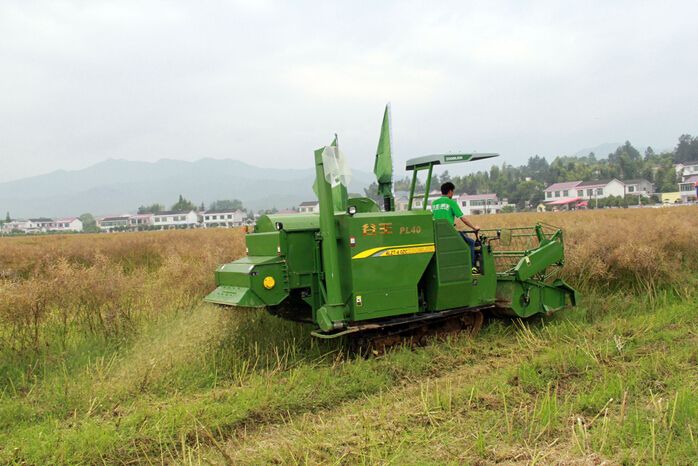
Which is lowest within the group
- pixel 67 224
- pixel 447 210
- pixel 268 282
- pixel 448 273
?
pixel 448 273

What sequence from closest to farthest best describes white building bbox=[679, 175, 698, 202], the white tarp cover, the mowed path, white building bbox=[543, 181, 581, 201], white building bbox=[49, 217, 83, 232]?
the mowed path
the white tarp cover
white building bbox=[679, 175, 698, 202]
white building bbox=[543, 181, 581, 201]
white building bbox=[49, 217, 83, 232]

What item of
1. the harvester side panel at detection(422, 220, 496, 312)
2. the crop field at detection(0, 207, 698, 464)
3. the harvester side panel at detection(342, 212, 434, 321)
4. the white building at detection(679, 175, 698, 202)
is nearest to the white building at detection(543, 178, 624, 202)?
the white building at detection(679, 175, 698, 202)

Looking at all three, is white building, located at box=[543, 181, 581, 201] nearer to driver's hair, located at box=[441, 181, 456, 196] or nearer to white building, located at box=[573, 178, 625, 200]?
white building, located at box=[573, 178, 625, 200]

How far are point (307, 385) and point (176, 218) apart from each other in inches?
3829

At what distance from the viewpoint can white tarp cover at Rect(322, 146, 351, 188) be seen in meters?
6.21

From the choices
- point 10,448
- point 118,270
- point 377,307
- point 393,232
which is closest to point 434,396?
point 377,307

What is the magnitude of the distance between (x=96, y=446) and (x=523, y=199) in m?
86.4

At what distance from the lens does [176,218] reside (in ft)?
323

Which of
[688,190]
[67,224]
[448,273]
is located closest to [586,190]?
[688,190]

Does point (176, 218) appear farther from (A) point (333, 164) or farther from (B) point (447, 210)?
(A) point (333, 164)

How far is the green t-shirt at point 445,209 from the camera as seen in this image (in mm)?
7547

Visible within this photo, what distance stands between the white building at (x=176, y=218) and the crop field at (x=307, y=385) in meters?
90.4

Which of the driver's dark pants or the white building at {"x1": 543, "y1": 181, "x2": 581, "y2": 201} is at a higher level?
the white building at {"x1": 543, "y1": 181, "x2": 581, "y2": 201}

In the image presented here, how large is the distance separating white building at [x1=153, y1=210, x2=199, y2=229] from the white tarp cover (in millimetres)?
92088
